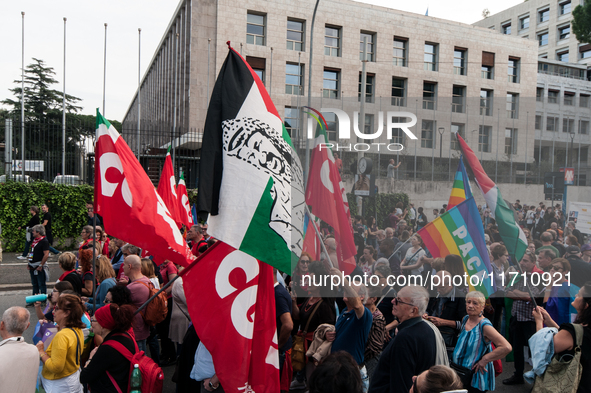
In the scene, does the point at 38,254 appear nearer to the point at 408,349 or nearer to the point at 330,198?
the point at 330,198

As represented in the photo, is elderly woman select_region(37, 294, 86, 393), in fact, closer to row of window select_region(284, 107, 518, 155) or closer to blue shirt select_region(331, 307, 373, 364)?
blue shirt select_region(331, 307, 373, 364)

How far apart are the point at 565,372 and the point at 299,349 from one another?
2382 millimetres

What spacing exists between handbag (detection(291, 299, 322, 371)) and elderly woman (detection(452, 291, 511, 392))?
56.7 inches

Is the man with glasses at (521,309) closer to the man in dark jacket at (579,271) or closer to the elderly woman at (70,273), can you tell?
the man in dark jacket at (579,271)

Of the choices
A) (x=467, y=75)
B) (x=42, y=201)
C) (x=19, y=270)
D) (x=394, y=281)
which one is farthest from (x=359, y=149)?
(x=467, y=75)

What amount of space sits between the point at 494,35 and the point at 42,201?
27.5m

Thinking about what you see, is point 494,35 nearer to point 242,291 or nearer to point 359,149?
point 359,149

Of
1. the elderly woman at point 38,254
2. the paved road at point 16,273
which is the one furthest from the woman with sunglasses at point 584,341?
the paved road at point 16,273

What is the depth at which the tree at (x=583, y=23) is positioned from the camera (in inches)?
883

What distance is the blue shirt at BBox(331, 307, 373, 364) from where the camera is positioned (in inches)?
150

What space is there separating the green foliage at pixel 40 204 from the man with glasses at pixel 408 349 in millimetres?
14453

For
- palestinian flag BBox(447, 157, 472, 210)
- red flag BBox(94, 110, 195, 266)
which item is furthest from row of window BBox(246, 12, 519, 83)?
red flag BBox(94, 110, 195, 266)

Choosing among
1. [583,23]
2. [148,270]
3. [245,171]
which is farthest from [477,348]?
[583,23]

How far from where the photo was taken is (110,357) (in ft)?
11.1
